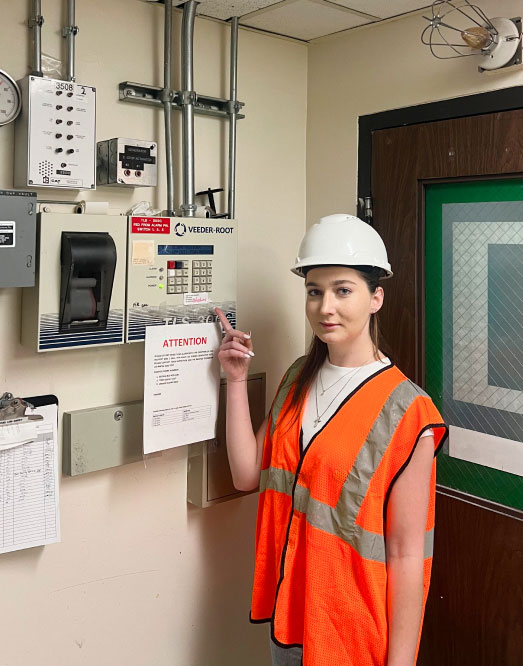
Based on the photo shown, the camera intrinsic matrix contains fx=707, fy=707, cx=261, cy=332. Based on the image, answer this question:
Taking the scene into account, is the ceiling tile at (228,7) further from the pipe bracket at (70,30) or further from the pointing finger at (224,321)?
the pointing finger at (224,321)

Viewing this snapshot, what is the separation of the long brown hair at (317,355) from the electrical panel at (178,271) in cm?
26

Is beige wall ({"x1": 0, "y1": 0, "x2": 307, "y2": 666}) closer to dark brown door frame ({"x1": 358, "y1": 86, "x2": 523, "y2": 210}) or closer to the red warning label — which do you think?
the red warning label

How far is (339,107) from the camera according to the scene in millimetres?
2137

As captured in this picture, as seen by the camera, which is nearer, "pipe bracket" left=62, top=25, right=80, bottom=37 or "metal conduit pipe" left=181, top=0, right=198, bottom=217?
"pipe bracket" left=62, top=25, right=80, bottom=37

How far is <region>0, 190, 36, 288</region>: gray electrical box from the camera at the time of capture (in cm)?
147

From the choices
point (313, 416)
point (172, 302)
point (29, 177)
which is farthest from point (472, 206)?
point (29, 177)

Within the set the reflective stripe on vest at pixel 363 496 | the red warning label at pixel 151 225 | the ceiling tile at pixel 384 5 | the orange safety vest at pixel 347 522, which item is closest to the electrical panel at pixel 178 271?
Answer: the red warning label at pixel 151 225

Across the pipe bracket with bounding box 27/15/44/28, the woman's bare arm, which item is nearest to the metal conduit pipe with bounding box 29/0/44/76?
the pipe bracket with bounding box 27/15/44/28

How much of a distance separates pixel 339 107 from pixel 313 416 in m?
1.00

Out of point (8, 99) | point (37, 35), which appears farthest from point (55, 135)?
point (37, 35)

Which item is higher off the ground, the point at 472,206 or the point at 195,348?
the point at 472,206

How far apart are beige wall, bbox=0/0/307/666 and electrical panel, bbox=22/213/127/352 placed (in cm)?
12

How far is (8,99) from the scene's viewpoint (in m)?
1.53

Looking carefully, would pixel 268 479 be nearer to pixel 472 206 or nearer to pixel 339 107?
pixel 472 206
